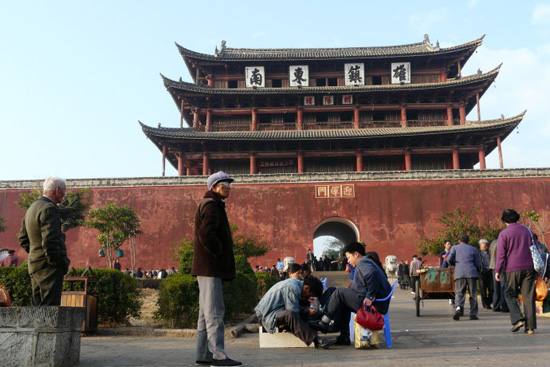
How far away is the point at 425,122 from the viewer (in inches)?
953

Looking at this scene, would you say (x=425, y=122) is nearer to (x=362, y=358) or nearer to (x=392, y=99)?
(x=392, y=99)

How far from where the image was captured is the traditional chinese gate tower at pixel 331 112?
74.2ft

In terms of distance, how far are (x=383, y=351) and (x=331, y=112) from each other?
2159 cm

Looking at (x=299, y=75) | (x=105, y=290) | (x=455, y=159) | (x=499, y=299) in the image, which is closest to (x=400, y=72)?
(x=299, y=75)

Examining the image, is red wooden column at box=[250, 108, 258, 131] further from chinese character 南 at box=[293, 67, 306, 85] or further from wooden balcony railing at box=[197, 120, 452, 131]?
chinese character 南 at box=[293, 67, 306, 85]

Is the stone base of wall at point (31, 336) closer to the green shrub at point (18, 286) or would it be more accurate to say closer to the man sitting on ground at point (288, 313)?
the man sitting on ground at point (288, 313)

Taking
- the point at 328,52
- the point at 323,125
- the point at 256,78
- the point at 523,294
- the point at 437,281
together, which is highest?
the point at 328,52

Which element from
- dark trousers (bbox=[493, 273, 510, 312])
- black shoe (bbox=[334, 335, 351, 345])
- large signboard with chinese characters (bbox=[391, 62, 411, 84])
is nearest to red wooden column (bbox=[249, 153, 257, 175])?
large signboard with chinese characters (bbox=[391, 62, 411, 84])

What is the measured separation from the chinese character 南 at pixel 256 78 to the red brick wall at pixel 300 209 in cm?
722

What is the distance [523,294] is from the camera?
5.46 metres

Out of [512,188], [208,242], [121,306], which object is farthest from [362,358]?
[512,188]

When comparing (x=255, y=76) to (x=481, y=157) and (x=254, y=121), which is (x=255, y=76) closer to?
(x=254, y=121)

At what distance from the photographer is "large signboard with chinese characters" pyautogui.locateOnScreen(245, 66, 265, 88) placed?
25.7 m

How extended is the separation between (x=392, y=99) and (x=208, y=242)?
883 inches
